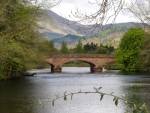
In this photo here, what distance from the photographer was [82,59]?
62.7 meters

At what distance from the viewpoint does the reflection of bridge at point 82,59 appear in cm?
6150

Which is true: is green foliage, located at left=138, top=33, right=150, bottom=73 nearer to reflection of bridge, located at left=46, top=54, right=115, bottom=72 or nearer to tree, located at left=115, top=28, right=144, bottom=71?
tree, located at left=115, top=28, right=144, bottom=71

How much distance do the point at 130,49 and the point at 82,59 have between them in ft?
35.5

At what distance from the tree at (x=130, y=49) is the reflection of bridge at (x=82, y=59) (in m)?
6.18

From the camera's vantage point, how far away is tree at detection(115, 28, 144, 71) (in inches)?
2078

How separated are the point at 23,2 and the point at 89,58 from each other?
39660 millimetres

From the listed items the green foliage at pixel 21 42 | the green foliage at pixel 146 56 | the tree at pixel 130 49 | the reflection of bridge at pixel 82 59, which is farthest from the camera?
the reflection of bridge at pixel 82 59

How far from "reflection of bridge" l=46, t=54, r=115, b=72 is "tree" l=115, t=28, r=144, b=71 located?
20.3ft

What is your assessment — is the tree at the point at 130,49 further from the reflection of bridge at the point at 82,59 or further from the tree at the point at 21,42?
the tree at the point at 21,42

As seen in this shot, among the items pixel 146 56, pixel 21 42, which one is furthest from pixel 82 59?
pixel 21 42

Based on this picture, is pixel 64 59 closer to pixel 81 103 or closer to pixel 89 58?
pixel 89 58

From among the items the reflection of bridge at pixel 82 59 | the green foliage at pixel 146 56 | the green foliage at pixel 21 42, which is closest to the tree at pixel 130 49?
the green foliage at pixel 146 56

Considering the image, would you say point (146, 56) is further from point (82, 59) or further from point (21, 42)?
point (21, 42)

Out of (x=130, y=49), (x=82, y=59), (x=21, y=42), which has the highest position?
(x=130, y=49)
